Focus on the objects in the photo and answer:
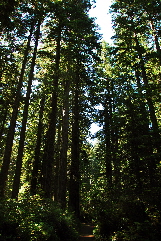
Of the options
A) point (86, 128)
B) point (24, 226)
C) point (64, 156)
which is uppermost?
point (86, 128)

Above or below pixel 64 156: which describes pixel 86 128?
above

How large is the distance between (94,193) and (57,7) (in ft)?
47.1

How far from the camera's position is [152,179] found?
10.0 meters

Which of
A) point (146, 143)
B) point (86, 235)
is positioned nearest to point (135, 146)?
point (146, 143)

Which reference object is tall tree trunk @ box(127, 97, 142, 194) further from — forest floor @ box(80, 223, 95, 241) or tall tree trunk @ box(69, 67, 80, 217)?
tall tree trunk @ box(69, 67, 80, 217)

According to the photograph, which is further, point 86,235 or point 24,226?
point 86,235

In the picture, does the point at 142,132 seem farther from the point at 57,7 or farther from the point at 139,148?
the point at 57,7

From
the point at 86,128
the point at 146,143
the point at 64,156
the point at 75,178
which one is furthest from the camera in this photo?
the point at 86,128

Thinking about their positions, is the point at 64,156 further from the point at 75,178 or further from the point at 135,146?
the point at 135,146

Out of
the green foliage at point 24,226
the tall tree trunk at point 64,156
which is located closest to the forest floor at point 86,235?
the tall tree trunk at point 64,156

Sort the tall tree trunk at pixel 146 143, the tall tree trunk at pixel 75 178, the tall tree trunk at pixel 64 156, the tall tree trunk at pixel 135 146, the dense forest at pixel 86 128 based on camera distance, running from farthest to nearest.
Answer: the tall tree trunk at pixel 75 178 < the tall tree trunk at pixel 64 156 < the tall tree trunk at pixel 135 146 < the tall tree trunk at pixel 146 143 < the dense forest at pixel 86 128

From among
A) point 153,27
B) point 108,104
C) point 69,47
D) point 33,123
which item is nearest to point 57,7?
point 69,47

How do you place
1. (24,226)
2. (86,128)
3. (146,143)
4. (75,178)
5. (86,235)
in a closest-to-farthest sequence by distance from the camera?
(24,226), (146,143), (86,235), (75,178), (86,128)

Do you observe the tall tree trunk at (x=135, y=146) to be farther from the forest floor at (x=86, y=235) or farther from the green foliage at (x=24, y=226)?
the green foliage at (x=24, y=226)
